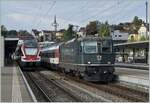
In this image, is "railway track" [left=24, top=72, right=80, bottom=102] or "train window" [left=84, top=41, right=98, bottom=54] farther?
"train window" [left=84, top=41, right=98, bottom=54]

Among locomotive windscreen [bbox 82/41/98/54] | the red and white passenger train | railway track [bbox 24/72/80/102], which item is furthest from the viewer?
the red and white passenger train

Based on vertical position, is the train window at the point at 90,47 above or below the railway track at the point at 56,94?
above

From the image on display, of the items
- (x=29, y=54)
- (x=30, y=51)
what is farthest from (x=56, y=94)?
(x=30, y=51)

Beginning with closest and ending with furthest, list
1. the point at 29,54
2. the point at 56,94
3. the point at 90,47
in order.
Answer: the point at 56,94
the point at 90,47
the point at 29,54

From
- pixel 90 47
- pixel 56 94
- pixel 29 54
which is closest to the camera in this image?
pixel 56 94

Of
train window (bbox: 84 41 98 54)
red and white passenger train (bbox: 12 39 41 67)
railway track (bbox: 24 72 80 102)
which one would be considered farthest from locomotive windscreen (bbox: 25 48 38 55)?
railway track (bbox: 24 72 80 102)

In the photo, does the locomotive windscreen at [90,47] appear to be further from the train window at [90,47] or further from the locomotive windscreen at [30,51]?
the locomotive windscreen at [30,51]

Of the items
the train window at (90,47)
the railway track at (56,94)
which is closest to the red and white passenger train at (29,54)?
the train window at (90,47)

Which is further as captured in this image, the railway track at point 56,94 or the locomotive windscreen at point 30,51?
the locomotive windscreen at point 30,51

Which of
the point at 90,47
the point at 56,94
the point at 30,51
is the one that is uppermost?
the point at 30,51

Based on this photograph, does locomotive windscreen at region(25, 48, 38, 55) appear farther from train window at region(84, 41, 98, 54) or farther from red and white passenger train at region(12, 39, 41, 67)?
train window at region(84, 41, 98, 54)

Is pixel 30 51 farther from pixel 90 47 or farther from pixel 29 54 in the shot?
pixel 90 47

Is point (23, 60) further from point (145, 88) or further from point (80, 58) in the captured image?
point (145, 88)

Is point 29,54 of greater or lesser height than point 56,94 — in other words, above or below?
above
